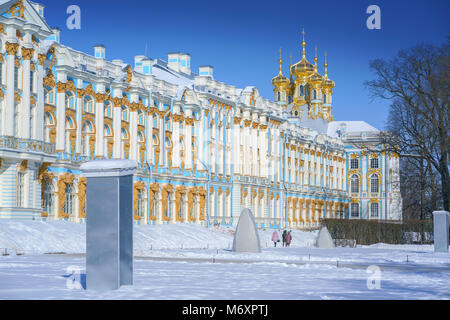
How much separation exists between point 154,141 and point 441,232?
2354 cm

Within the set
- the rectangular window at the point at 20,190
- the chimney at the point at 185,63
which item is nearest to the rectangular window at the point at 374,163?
the chimney at the point at 185,63

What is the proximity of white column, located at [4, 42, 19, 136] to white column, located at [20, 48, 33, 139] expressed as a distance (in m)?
0.88

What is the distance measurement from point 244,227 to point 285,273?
14002mm

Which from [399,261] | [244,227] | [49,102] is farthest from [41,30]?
[399,261]

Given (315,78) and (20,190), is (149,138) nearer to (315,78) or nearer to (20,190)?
(20,190)

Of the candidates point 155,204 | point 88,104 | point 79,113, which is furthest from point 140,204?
point 79,113

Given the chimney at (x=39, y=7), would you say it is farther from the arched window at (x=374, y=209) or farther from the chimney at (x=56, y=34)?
the arched window at (x=374, y=209)

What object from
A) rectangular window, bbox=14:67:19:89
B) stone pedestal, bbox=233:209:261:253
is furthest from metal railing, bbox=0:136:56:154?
stone pedestal, bbox=233:209:261:253

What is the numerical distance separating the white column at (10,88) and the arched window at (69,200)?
757cm

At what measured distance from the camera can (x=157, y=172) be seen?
178 ft

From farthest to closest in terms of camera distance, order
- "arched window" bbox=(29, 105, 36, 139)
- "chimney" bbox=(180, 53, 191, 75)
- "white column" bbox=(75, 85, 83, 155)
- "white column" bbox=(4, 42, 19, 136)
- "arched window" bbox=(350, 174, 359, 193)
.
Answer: "arched window" bbox=(350, 174, 359, 193) → "chimney" bbox=(180, 53, 191, 75) → "white column" bbox=(75, 85, 83, 155) → "arched window" bbox=(29, 105, 36, 139) → "white column" bbox=(4, 42, 19, 136)

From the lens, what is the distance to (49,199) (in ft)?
136

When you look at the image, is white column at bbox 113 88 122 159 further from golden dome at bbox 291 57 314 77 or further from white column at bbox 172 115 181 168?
golden dome at bbox 291 57 314 77

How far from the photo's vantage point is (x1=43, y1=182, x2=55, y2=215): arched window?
4109 cm
